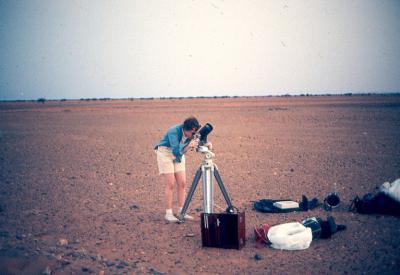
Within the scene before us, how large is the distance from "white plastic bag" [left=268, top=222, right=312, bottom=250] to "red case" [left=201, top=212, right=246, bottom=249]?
1.45 feet

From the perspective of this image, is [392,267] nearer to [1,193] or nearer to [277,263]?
[277,263]

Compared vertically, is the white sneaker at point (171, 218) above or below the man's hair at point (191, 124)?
below

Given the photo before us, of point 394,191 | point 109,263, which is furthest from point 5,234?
point 394,191

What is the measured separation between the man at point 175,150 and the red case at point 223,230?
106 centimetres

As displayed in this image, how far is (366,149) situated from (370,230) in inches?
288

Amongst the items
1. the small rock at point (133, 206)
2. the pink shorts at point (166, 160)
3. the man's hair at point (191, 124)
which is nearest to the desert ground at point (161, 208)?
the small rock at point (133, 206)

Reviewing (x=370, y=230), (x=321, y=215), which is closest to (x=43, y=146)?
(x=321, y=215)

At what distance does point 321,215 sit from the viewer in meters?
5.73

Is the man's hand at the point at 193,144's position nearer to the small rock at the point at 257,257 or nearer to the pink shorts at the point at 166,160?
the pink shorts at the point at 166,160

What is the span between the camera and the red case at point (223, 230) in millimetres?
4418

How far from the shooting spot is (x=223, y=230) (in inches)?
178

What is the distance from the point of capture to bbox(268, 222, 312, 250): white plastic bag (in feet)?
14.9

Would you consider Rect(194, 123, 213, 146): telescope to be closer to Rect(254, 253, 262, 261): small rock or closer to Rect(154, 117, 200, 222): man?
Rect(154, 117, 200, 222): man

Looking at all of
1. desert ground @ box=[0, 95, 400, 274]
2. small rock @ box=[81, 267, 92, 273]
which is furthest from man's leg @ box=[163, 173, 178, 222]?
small rock @ box=[81, 267, 92, 273]
